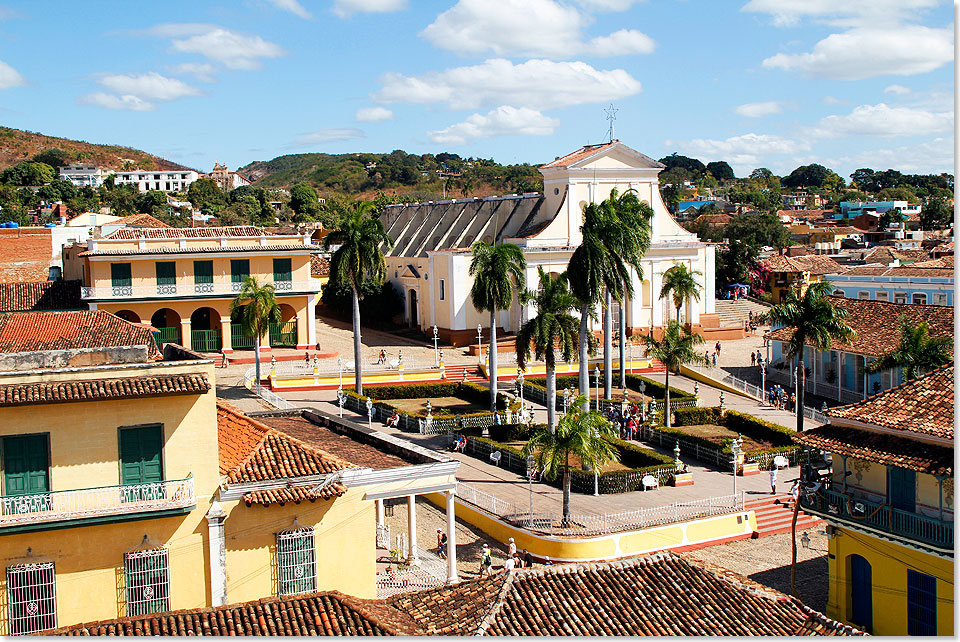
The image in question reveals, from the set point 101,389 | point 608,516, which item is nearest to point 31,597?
point 101,389

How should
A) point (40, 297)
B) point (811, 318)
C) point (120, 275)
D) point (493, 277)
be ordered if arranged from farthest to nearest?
point (40, 297) < point (120, 275) < point (493, 277) < point (811, 318)

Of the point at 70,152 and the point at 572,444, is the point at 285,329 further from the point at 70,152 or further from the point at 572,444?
the point at 70,152

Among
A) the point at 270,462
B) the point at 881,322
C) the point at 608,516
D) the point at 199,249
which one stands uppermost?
the point at 199,249

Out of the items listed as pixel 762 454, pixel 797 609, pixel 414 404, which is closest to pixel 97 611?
pixel 797 609

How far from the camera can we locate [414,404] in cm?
4162

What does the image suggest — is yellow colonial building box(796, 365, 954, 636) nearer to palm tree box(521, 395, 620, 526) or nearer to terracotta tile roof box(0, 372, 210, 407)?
palm tree box(521, 395, 620, 526)

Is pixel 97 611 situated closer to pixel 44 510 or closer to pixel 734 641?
pixel 44 510

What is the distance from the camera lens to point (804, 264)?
7031 centimetres

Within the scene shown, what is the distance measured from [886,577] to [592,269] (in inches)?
724

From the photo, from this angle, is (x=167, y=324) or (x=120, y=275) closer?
(x=120, y=275)

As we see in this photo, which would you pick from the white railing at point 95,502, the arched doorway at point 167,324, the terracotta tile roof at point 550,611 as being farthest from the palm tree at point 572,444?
the arched doorway at point 167,324

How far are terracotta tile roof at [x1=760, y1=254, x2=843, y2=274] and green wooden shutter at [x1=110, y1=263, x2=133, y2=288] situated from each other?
44098 mm

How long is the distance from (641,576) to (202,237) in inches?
1394

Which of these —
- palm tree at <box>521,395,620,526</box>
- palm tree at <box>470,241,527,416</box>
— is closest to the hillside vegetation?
palm tree at <box>470,241,527,416</box>
